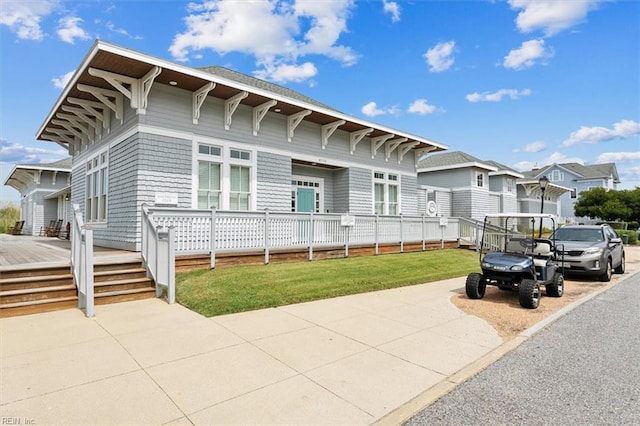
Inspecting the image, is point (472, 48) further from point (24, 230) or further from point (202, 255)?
point (24, 230)

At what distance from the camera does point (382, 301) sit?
23.9ft

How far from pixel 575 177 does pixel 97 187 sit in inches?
2282

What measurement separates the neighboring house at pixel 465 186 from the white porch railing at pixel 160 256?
16.8 metres

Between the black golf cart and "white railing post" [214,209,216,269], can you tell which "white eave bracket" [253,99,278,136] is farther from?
the black golf cart

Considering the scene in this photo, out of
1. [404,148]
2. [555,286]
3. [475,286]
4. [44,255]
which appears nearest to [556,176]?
[404,148]

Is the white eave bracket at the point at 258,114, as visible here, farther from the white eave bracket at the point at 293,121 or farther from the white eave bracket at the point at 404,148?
the white eave bracket at the point at 404,148

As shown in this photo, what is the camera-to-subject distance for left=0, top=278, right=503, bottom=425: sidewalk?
2963 millimetres

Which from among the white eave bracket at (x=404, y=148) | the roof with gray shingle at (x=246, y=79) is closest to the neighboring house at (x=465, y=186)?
the white eave bracket at (x=404, y=148)

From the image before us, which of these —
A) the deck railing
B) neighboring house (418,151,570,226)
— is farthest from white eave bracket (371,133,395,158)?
neighboring house (418,151,570,226)

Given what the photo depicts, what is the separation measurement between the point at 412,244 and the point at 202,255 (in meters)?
8.96

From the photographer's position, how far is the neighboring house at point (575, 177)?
48.2 m

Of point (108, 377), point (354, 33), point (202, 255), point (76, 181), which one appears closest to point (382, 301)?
point (202, 255)

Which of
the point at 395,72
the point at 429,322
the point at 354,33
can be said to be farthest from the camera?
the point at 395,72

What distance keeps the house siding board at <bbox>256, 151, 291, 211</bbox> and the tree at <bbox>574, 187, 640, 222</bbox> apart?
3625 cm
